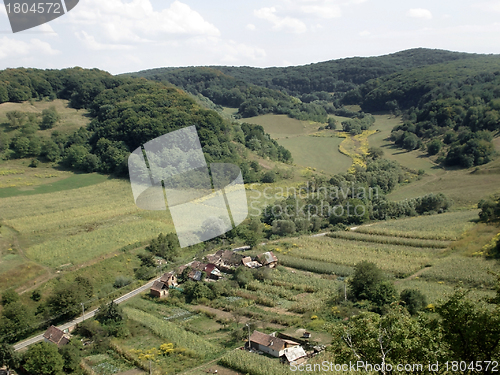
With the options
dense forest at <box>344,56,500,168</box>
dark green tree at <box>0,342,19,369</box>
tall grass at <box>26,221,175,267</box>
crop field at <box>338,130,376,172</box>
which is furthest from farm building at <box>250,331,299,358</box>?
dense forest at <box>344,56,500,168</box>

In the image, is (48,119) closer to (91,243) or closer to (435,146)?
(91,243)

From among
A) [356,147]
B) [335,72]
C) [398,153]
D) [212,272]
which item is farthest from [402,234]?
[335,72]

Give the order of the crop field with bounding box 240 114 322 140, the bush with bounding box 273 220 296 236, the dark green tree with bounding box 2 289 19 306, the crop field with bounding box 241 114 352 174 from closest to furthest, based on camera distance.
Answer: the dark green tree with bounding box 2 289 19 306, the bush with bounding box 273 220 296 236, the crop field with bounding box 241 114 352 174, the crop field with bounding box 240 114 322 140

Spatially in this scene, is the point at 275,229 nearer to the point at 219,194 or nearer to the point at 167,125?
the point at 219,194

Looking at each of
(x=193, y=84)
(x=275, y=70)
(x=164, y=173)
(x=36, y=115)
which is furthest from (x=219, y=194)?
(x=275, y=70)

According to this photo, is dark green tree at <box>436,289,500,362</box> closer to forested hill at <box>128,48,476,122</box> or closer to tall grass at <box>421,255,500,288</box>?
tall grass at <box>421,255,500,288</box>

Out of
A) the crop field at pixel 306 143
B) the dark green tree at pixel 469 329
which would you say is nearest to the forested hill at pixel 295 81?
the crop field at pixel 306 143
